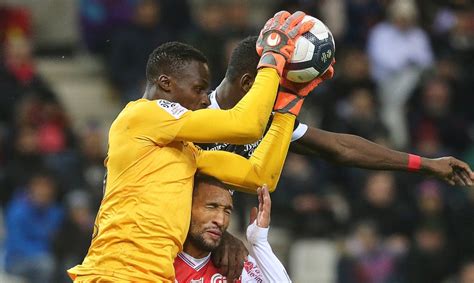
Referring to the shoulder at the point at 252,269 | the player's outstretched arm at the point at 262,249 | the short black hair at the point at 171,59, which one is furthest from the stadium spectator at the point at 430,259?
the short black hair at the point at 171,59

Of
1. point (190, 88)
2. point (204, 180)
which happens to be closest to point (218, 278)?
point (204, 180)

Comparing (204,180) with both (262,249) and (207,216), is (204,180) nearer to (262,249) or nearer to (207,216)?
(207,216)

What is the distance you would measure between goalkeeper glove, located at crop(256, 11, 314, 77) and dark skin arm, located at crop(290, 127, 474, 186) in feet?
2.98

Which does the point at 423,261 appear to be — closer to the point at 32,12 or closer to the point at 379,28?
the point at 379,28

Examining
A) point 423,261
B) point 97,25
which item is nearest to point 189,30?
point 97,25

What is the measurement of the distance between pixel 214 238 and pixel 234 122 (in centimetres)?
77

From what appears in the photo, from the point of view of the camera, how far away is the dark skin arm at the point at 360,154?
721 centimetres

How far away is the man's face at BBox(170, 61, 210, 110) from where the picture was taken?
641cm

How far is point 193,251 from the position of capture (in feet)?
22.5

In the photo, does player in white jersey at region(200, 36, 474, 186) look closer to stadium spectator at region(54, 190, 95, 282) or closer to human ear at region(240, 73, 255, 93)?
human ear at region(240, 73, 255, 93)

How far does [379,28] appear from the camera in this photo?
45.3ft

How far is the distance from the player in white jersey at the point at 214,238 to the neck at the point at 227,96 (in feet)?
1.70

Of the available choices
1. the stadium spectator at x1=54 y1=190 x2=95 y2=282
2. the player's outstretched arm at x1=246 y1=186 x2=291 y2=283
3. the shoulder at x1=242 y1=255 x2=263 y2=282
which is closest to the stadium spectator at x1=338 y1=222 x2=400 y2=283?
the stadium spectator at x1=54 y1=190 x2=95 y2=282

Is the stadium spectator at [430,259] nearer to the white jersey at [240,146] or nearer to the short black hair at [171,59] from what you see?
the white jersey at [240,146]
